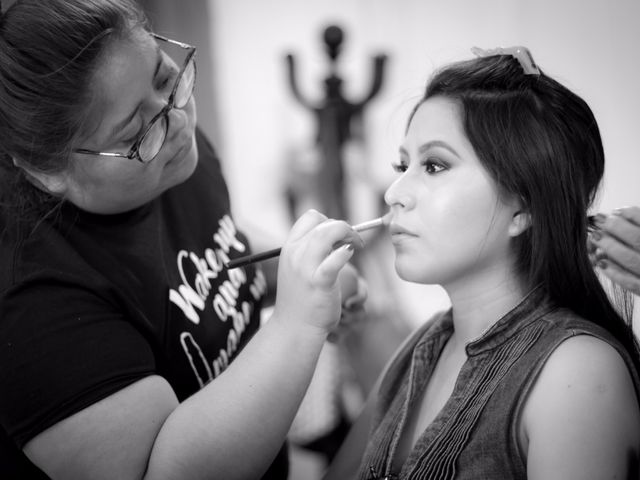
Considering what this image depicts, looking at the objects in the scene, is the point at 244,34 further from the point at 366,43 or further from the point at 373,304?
the point at 373,304

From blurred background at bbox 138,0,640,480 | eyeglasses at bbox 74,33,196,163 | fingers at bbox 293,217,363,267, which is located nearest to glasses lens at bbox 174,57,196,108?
eyeglasses at bbox 74,33,196,163

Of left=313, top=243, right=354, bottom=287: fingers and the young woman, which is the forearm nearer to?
left=313, top=243, right=354, bottom=287: fingers

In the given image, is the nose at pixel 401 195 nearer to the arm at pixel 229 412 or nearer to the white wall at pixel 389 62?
the arm at pixel 229 412

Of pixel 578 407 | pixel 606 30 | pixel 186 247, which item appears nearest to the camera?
pixel 578 407

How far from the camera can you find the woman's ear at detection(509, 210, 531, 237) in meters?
0.96

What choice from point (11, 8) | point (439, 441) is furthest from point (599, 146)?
point (11, 8)

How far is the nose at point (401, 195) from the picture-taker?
96cm

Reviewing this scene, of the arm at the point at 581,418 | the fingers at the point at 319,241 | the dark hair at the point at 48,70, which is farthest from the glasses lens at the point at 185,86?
the arm at the point at 581,418

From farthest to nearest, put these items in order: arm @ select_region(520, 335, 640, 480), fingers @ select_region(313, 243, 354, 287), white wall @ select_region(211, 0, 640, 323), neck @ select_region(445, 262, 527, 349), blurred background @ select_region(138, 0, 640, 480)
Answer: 1. white wall @ select_region(211, 0, 640, 323)
2. blurred background @ select_region(138, 0, 640, 480)
3. neck @ select_region(445, 262, 527, 349)
4. fingers @ select_region(313, 243, 354, 287)
5. arm @ select_region(520, 335, 640, 480)

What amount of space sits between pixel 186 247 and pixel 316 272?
14.9 inches

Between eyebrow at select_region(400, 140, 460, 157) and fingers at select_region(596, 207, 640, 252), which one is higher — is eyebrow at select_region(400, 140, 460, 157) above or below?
above

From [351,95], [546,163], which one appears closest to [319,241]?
[546,163]

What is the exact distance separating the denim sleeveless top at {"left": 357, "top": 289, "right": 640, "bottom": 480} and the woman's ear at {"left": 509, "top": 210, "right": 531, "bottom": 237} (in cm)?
10

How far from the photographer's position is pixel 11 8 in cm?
88
